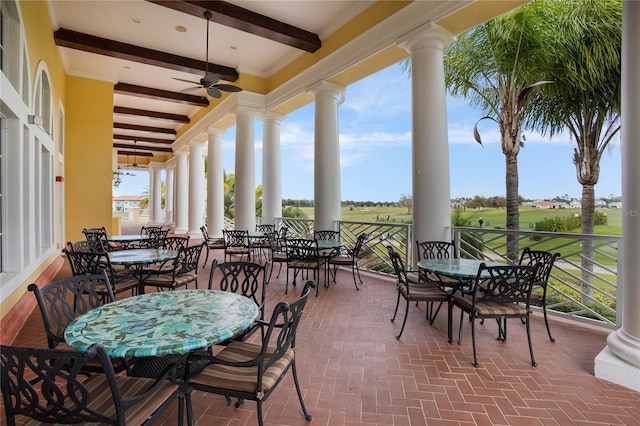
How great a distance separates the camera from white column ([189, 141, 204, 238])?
467 inches

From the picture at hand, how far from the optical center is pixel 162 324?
1.66 metres

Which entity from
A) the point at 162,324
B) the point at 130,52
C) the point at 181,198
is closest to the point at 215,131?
the point at 130,52

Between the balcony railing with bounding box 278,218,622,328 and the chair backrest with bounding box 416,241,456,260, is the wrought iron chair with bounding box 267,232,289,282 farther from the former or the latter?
the chair backrest with bounding box 416,241,456,260

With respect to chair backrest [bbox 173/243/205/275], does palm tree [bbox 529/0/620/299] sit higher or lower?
higher

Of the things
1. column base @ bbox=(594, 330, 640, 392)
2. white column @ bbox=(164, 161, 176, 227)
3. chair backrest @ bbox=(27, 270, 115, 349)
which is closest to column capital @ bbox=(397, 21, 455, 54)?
column base @ bbox=(594, 330, 640, 392)

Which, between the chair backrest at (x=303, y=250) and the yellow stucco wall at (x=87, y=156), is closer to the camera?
the chair backrest at (x=303, y=250)

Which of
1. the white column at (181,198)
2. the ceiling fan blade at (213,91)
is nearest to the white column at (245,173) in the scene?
the ceiling fan blade at (213,91)

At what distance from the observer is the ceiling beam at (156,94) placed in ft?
29.5

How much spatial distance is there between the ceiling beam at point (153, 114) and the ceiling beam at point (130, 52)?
481cm

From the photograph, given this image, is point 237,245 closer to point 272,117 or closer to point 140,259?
point 140,259

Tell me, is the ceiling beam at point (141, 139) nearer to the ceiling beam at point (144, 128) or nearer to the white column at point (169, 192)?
the ceiling beam at point (144, 128)

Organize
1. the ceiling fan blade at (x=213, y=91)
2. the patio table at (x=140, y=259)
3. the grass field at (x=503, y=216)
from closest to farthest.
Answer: the patio table at (x=140, y=259), the ceiling fan blade at (x=213, y=91), the grass field at (x=503, y=216)

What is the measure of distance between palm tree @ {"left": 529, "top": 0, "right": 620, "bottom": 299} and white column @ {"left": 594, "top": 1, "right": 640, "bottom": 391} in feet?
10.0

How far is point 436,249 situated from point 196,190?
9881 mm
